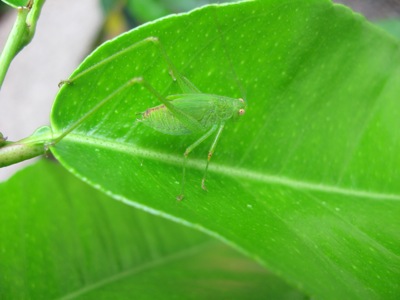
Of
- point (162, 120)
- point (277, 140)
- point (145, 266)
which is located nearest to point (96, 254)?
point (145, 266)

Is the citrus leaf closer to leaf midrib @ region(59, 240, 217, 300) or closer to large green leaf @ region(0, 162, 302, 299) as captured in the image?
large green leaf @ region(0, 162, 302, 299)

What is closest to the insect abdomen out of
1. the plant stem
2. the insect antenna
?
the insect antenna

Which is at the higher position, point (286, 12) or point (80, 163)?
point (286, 12)

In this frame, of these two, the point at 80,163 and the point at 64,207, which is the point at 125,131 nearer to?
the point at 80,163

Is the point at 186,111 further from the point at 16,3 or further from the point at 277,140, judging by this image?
the point at 16,3

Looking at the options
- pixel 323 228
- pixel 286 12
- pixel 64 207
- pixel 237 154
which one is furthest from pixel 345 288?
pixel 64 207

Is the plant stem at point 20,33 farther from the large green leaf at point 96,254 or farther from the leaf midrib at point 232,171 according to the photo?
the large green leaf at point 96,254
